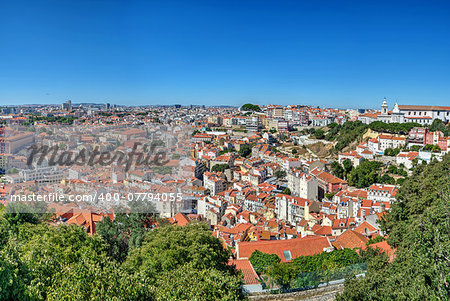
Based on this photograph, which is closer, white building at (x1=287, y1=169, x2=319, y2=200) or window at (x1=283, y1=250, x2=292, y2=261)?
window at (x1=283, y1=250, x2=292, y2=261)

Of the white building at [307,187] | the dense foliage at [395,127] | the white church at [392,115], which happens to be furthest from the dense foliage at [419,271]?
the white church at [392,115]

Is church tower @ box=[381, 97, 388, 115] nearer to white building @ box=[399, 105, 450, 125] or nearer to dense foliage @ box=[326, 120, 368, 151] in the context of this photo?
white building @ box=[399, 105, 450, 125]

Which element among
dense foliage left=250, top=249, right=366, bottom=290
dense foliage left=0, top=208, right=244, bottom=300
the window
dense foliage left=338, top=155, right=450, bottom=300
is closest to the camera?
dense foliage left=0, top=208, right=244, bottom=300

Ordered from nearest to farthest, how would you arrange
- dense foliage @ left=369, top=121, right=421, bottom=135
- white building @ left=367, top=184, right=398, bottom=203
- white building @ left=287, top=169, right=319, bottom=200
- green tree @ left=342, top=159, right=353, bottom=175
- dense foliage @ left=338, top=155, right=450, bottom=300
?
1. dense foliage @ left=338, top=155, right=450, bottom=300
2. white building @ left=367, top=184, right=398, bottom=203
3. white building @ left=287, top=169, right=319, bottom=200
4. green tree @ left=342, top=159, right=353, bottom=175
5. dense foliage @ left=369, top=121, right=421, bottom=135

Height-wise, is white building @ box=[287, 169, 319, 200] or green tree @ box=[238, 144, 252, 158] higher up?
green tree @ box=[238, 144, 252, 158]

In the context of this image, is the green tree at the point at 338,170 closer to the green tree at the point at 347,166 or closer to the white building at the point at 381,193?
the green tree at the point at 347,166

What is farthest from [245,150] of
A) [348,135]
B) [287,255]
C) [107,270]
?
[107,270]

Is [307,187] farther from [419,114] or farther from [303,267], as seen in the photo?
[419,114]

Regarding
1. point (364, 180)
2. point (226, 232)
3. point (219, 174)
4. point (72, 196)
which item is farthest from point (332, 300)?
point (219, 174)

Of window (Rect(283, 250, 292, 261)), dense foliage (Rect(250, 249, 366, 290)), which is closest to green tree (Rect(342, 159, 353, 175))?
window (Rect(283, 250, 292, 261))
